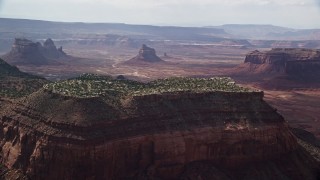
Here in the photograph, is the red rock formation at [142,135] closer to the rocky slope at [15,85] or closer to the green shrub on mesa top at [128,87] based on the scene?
the green shrub on mesa top at [128,87]

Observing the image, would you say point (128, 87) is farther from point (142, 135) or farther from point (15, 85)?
point (15, 85)

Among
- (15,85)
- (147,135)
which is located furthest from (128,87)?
(15,85)

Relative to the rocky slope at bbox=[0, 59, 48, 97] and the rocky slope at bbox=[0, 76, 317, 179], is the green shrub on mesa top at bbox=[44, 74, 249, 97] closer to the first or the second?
the rocky slope at bbox=[0, 76, 317, 179]

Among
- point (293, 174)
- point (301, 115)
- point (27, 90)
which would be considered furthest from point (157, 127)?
point (301, 115)

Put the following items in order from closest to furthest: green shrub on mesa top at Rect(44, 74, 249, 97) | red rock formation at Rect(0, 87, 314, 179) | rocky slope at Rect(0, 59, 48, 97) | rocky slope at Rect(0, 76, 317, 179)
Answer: red rock formation at Rect(0, 87, 314, 179), rocky slope at Rect(0, 76, 317, 179), green shrub on mesa top at Rect(44, 74, 249, 97), rocky slope at Rect(0, 59, 48, 97)

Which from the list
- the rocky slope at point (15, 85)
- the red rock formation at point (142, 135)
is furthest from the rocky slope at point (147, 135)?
the rocky slope at point (15, 85)

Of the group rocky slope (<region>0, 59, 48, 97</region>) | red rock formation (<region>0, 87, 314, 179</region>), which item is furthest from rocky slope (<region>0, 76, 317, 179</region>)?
rocky slope (<region>0, 59, 48, 97</region>)

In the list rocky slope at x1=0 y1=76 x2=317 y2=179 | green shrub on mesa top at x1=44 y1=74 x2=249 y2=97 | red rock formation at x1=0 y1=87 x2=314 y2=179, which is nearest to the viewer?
red rock formation at x1=0 y1=87 x2=314 y2=179
